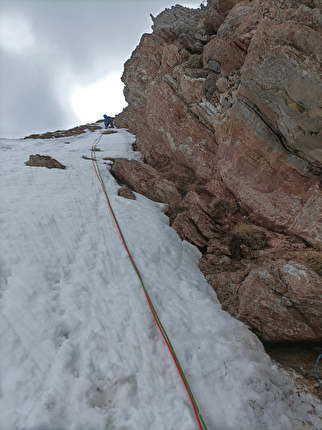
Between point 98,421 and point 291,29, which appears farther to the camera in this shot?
point 291,29

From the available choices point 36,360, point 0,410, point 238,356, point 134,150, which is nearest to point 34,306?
point 36,360

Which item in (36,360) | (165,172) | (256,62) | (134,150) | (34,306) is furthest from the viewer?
(134,150)

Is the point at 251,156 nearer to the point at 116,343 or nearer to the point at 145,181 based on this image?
the point at 145,181

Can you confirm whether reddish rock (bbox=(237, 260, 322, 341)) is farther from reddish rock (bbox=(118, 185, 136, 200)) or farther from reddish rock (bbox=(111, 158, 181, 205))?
reddish rock (bbox=(118, 185, 136, 200))

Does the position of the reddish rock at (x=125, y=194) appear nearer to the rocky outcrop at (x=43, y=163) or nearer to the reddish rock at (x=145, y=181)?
the reddish rock at (x=145, y=181)

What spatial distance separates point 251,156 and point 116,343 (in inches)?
290

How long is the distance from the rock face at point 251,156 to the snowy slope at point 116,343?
1066 mm

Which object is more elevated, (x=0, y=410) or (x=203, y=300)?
(x=0, y=410)

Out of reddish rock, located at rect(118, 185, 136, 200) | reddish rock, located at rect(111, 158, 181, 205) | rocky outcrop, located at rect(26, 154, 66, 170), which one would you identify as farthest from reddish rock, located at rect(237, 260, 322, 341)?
rocky outcrop, located at rect(26, 154, 66, 170)

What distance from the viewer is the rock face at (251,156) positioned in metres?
5.13

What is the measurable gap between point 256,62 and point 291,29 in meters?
1.00

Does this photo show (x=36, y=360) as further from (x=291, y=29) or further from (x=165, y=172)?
(x=165, y=172)

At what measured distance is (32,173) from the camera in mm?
12375

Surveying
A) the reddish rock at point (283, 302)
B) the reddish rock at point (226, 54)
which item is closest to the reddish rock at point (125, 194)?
the reddish rock at point (226, 54)
